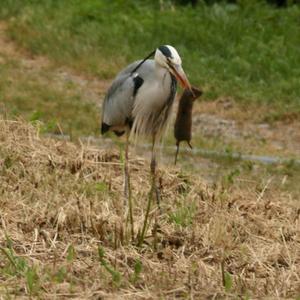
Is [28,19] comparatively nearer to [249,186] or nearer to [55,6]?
[55,6]

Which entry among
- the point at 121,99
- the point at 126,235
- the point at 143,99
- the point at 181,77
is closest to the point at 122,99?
the point at 121,99

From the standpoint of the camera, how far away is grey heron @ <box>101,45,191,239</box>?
8805 mm

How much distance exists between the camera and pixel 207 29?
1452cm

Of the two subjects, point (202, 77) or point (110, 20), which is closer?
point (202, 77)

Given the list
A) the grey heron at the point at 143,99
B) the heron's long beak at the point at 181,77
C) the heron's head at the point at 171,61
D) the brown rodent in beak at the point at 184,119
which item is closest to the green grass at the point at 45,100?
the grey heron at the point at 143,99

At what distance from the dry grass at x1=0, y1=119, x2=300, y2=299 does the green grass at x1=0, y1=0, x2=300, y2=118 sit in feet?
13.0

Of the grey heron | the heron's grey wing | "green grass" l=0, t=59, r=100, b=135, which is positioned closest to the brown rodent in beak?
the grey heron

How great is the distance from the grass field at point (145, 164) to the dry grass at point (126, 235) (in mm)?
13

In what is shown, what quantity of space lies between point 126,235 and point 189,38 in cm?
751

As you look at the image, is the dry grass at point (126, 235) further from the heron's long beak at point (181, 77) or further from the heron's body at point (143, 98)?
the heron's long beak at point (181, 77)

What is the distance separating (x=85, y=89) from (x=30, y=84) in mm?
617

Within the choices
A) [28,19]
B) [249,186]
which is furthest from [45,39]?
[249,186]

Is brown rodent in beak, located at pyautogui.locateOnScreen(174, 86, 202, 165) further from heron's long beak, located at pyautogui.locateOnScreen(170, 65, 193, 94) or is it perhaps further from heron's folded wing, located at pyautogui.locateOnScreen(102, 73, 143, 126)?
heron's long beak, located at pyautogui.locateOnScreen(170, 65, 193, 94)

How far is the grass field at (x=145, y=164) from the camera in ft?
21.8
